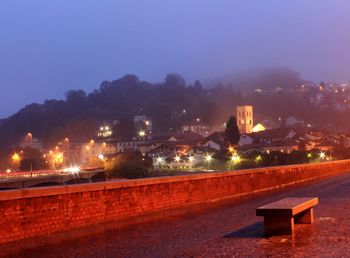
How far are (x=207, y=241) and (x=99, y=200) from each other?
417 cm

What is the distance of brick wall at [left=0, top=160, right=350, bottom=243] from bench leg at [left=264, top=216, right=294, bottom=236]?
Result: 4523mm

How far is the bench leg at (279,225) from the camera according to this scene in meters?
11.8

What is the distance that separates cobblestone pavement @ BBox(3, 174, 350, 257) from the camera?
9.94m

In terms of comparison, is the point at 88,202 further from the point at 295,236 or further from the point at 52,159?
→ the point at 52,159

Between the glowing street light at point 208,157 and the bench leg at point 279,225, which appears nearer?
the bench leg at point 279,225

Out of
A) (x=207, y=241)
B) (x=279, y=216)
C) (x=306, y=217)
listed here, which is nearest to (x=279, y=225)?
(x=279, y=216)

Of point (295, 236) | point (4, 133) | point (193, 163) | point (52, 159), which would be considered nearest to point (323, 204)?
point (295, 236)

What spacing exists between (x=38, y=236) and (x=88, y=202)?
81.5 inches

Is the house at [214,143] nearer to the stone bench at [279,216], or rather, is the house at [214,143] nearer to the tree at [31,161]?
the tree at [31,161]

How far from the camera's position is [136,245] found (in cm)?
1150

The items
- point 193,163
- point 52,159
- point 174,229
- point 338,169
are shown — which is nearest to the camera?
point 174,229

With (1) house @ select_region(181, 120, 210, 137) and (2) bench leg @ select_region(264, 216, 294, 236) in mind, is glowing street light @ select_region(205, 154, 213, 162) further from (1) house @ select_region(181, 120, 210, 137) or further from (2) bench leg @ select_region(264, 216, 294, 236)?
(2) bench leg @ select_region(264, 216, 294, 236)

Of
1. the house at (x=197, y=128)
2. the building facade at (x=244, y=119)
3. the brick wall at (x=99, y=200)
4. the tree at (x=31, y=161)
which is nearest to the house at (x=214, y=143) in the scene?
the tree at (x=31, y=161)

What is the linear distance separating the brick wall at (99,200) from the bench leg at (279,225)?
14.8 ft
